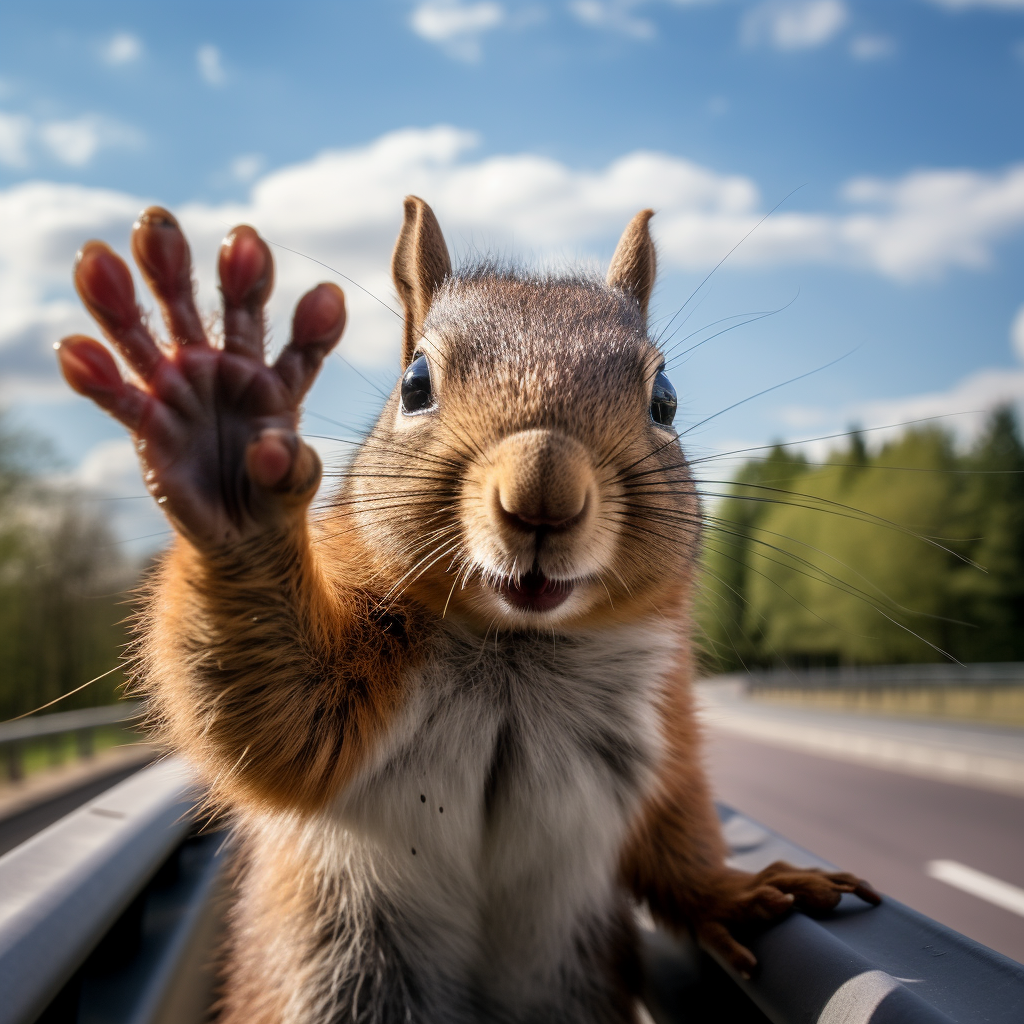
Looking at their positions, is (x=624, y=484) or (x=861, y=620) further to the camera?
(x=861, y=620)

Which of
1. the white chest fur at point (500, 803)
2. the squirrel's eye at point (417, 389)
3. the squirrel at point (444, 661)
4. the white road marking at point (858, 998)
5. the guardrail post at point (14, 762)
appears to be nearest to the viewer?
the white road marking at point (858, 998)

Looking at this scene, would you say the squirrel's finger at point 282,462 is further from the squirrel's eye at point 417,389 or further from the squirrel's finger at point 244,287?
the squirrel's eye at point 417,389

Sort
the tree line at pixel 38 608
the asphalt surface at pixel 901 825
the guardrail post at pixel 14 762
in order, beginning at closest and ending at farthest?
the asphalt surface at pixel 901 825
the guardrail post at pixel 14 762
the tree line at pixel 38 608

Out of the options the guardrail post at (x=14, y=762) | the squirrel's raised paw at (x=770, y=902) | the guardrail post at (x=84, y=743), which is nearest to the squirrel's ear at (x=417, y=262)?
the squirrel's raised paw at (x=770, y=902)

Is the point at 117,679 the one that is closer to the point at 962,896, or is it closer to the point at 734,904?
the point at 734,904

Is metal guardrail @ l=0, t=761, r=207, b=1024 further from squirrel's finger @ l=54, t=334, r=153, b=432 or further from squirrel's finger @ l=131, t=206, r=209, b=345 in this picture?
squirrel's finger @ l=131, t=206, r=209, b=345

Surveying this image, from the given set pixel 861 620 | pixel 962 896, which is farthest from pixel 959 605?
pixel 962 896
